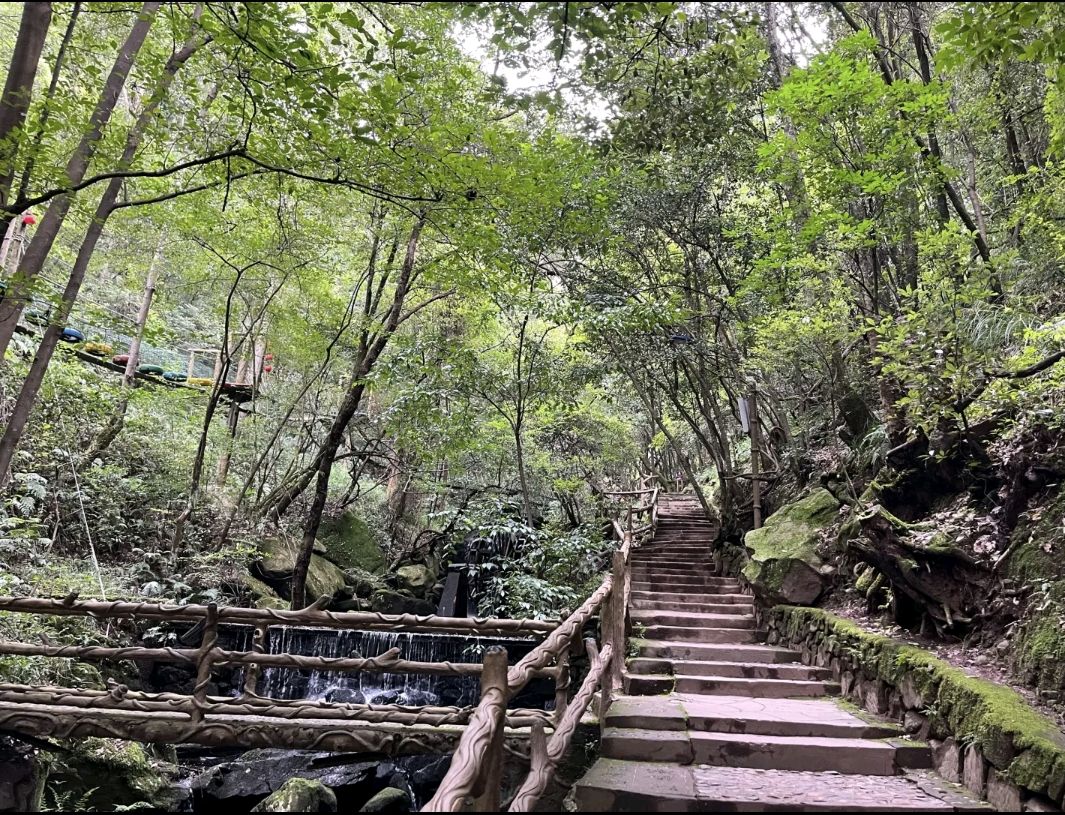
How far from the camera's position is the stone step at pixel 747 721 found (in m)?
4.59

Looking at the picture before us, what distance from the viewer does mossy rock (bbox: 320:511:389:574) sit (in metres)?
13.4

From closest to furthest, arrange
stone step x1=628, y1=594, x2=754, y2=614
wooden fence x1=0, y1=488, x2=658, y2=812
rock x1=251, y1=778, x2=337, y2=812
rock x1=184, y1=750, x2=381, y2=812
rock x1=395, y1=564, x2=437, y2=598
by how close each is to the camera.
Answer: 1. wooden fence x1=0, y1=488, x2=658, y2=812
2. rock x1=251, y1=778, x2=337, y2=812
3. rock x1=184, y1=750, x2=381, y2=812
4. stone step x1=628, y1=594, x2=754, y2=614
5. rock x1=395, y1=564, x2=437, y2=598

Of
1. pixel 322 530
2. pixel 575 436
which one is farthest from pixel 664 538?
pixel 322 530

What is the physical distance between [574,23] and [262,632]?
5.37m

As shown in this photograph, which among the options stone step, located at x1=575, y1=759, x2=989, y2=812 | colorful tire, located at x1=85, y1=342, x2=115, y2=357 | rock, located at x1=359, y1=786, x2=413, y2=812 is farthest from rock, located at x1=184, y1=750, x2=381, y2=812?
colorful tire, located at x1=85, y1=342, x2=115, y2=357

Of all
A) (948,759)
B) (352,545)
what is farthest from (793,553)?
(352,545)

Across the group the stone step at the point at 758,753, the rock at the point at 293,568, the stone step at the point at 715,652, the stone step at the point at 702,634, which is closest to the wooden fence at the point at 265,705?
the stone step at the point at 758,753

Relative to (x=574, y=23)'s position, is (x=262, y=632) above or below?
below

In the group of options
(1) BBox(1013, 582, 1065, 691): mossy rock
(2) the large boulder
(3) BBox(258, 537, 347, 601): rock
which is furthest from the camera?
(3) BBox(258, 537, 347, 601): rock

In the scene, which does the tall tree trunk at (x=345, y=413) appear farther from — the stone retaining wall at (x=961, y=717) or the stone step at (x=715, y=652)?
the stone retaining wall at (x=961, y=717)

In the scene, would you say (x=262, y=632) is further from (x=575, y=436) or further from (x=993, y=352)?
(x=575, y=436)

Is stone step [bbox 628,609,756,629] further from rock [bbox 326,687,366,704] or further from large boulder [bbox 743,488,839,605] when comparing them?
rock [bbox 326,687,366,704]

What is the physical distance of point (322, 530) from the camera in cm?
1355

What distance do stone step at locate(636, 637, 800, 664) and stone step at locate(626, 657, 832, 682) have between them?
0.85ft
